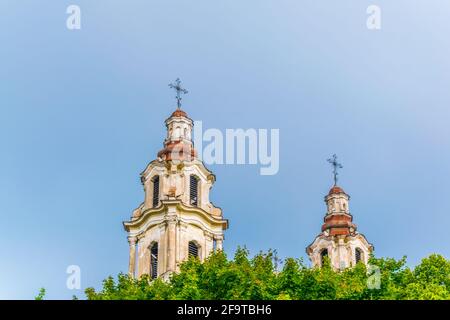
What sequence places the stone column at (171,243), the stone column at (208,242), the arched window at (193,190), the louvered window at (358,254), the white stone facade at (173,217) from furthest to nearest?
1. the louvered window at (358,254)
2. the arched window at (193,190)
3. the stone column at (208,242)
4. the white stone facade at (173,217)
5. the stone column at (171,243)

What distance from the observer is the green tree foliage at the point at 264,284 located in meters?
33.7

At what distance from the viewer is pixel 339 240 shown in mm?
57500

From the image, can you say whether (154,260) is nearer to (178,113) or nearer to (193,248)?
(193,248)

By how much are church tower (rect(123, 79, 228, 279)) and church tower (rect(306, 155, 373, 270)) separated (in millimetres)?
7657

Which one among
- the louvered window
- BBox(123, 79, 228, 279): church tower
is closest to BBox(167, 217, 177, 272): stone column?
BBox(123, 79, 228, 279): church tower

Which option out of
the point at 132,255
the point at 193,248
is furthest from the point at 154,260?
→ the point at 193,248

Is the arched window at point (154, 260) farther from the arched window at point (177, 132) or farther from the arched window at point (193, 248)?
the arched window at point (177, 132)

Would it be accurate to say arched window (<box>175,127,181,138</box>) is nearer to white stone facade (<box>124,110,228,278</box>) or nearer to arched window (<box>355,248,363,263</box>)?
white stone facade (<box>124,110,228,278</box>)

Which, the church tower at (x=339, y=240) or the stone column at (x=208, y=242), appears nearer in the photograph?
the stone column at (x=208, y=242)

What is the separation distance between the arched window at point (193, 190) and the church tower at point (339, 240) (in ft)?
26.5

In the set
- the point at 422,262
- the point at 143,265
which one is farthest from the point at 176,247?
the point at 422,262

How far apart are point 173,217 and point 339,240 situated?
443 inches

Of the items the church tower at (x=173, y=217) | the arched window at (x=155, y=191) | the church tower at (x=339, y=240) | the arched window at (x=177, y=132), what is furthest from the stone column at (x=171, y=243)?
the church tower at (x=339, y=240)
